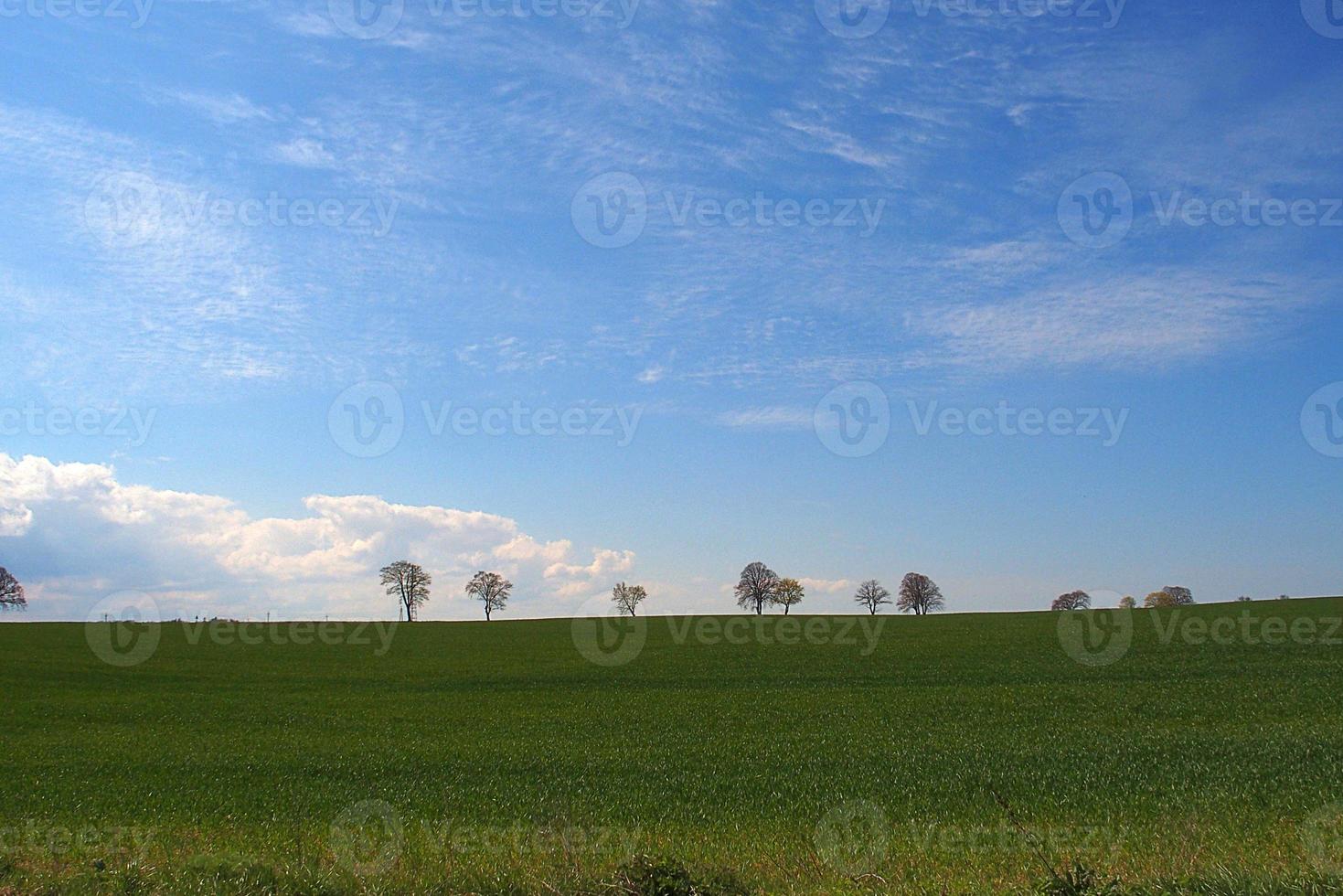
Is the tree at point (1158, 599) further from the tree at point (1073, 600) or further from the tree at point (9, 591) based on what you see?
the tree at point (9, 591)

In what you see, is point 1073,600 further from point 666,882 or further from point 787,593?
point 666,882

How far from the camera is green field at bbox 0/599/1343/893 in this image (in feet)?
32.8

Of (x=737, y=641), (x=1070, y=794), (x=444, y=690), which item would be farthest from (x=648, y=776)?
(x=737, y=641)

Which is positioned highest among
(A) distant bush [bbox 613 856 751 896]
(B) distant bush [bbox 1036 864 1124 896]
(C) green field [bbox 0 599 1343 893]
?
(B) distant bush [bbox 1036 864 1124 896]

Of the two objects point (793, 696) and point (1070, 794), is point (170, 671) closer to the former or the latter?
point (793, 696)

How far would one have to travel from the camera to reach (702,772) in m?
21.1

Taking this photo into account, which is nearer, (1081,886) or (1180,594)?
(1081,886)

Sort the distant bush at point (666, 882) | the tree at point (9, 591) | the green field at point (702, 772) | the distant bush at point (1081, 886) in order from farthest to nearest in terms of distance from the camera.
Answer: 1. the tree at point (9, 591)
2. the green field at point (702, 772)
3. the distant bush at point (666, 882)
4. the distant bush at point (1081, 886)

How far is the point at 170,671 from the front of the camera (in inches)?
1869

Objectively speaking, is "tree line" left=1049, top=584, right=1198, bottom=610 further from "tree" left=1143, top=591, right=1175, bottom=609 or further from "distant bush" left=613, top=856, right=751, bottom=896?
"distant bush" left=613, top=856, right=751, bottom=896

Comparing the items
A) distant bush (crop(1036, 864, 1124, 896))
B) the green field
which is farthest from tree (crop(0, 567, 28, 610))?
distant bush (crop(1036, 864, 1124, 896))

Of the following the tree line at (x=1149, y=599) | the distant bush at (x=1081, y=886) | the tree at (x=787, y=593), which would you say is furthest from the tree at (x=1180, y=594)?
the distant bush at (x=1081, y=886)

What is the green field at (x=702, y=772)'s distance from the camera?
32.8ft

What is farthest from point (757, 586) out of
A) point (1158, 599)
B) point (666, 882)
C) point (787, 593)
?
point (666, 882)
